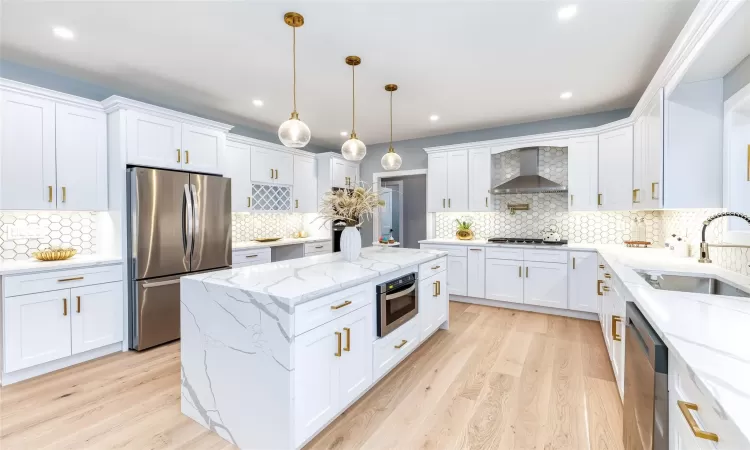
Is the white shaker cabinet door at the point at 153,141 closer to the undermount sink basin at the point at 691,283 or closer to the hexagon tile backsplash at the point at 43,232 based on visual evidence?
the hexagon tile backsplash at the point at 43,232

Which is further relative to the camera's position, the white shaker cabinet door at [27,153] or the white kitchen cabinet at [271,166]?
the white kitchen cabinet at [271,166]

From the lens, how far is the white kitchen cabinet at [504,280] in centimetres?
441

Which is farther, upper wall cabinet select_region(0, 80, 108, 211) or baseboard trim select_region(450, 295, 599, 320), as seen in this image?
baseboard trim select_region(450, 295, 599, 320)

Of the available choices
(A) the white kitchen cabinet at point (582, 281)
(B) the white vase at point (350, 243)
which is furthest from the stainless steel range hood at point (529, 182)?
(B) the white vase at point (350, 243)

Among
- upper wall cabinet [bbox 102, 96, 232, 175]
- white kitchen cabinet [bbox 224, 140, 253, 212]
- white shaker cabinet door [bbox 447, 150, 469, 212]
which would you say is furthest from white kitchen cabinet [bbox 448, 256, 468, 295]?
upper wall cabinet [bbox 102, 96, 232, 175]

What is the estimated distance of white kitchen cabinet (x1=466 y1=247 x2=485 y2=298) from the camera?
4.67 meters

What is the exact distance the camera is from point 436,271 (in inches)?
130

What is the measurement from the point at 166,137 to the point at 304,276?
8.33ft

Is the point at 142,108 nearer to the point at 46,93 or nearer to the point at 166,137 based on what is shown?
the point at 166,137

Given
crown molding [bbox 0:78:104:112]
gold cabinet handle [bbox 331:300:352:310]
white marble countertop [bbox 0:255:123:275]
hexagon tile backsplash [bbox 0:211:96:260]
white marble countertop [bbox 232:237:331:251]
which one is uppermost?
crown molding [bbox 0:78:104:112]

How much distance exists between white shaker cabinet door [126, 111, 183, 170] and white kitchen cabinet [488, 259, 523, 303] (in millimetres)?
4094

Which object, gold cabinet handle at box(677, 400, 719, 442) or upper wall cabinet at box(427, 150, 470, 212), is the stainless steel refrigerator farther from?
gold cabinet handle at box(677, 400, 719, 442)

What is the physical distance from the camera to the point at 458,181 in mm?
5109

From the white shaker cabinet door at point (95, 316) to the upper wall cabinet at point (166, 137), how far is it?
1.25m
